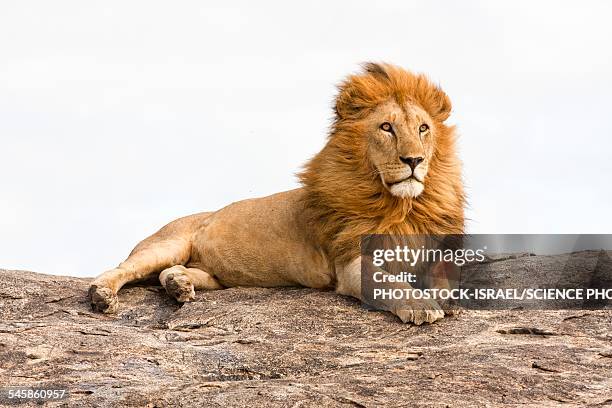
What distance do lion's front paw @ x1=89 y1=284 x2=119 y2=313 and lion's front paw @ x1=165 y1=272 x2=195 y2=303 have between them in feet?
1.23

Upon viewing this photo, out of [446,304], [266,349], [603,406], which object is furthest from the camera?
[446,304]

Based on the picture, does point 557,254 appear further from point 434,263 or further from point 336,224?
point 336,224

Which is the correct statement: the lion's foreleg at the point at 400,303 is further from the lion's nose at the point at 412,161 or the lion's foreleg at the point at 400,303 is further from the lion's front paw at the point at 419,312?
the lion's nose at the point at 412,161

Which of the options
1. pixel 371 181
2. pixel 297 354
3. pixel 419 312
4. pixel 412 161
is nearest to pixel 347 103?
pixel 371 181

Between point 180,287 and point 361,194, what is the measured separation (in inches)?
53.3

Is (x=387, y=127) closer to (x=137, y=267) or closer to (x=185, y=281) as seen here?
(x=185, y=281)

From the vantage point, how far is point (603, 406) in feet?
15.0

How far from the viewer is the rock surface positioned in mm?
4719

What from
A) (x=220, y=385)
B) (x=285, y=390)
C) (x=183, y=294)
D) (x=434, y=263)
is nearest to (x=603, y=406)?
(x=285, y=390)

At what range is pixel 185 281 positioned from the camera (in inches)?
273

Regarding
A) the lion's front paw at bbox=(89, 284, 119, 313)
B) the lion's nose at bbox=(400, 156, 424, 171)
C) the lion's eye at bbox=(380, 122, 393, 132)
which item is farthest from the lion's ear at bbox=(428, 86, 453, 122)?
the lion's front paw at bbox=(89, 284, 119, 313)

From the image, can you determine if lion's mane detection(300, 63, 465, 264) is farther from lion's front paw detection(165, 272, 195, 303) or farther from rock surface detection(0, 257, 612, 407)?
lion's front paw detection(165, 272, 195, 303)

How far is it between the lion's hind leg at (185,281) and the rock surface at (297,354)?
0.12 m

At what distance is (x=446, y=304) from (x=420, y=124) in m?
1.12
